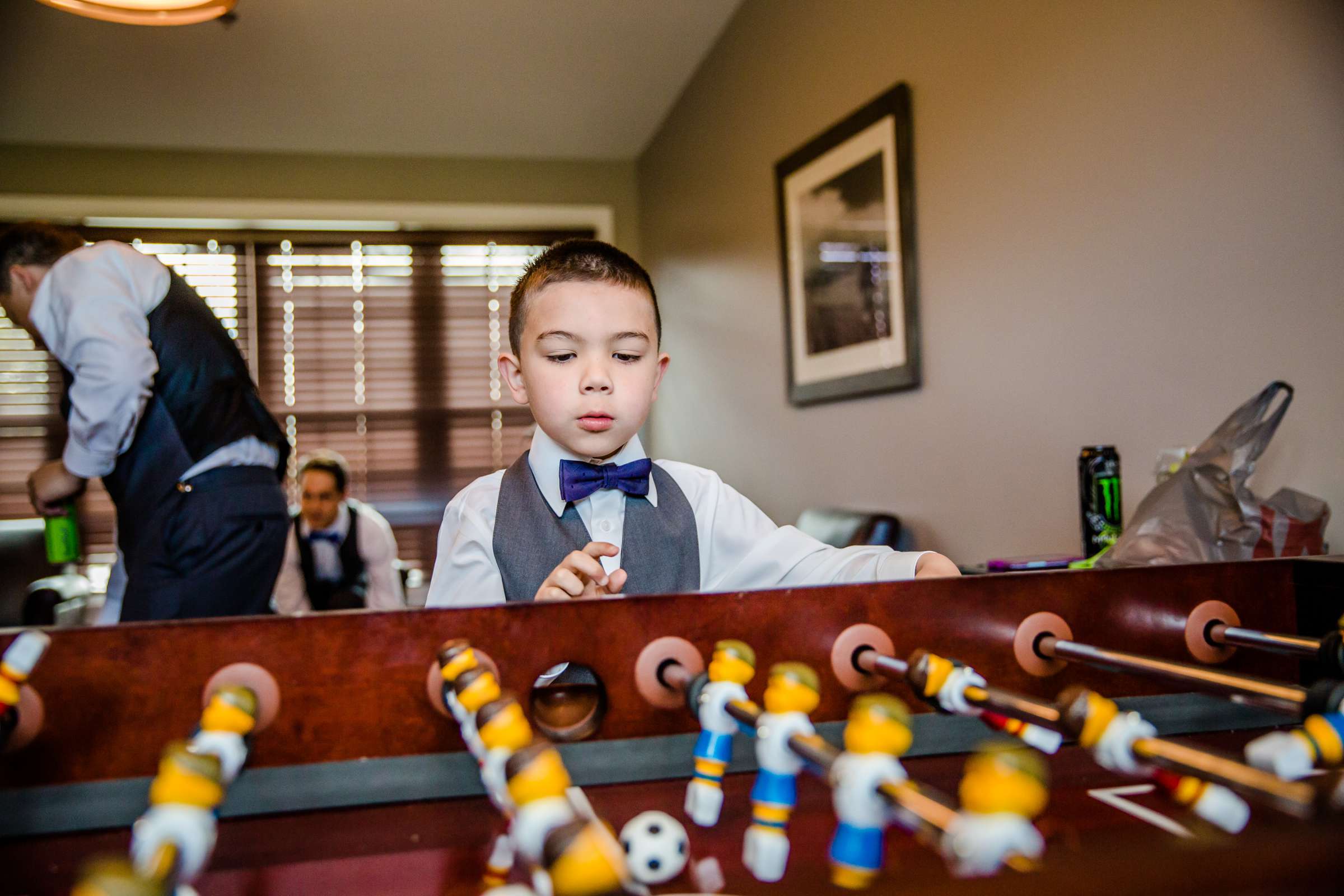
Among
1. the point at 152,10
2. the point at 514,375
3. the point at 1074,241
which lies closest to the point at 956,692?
the point at 514,375

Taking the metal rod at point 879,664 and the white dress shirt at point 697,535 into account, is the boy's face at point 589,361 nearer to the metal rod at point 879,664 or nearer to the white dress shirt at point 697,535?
the white dress shirt at point 697,535

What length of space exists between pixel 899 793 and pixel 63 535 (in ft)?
6.48

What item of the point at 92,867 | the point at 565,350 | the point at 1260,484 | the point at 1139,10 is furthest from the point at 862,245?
the point at 92,867

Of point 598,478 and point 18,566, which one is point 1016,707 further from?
point 18,566

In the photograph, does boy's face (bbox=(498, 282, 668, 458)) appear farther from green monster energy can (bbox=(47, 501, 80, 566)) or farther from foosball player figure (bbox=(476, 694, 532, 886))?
green monster energy can (bbox=(47, 501, 80, 566))

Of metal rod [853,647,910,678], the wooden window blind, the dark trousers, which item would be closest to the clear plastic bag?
metal rod [853,647,910,678]

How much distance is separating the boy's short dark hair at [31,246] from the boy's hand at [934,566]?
1660 millimetres

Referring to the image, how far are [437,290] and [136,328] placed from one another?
3408 millimetres

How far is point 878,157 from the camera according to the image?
8.43ft

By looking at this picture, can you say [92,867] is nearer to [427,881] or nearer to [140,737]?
[427,881]

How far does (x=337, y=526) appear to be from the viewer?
12.4ft

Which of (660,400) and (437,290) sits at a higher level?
(437,290)

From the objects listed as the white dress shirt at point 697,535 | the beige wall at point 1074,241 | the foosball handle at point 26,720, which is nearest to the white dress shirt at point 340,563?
the beige wall at point 1074,241

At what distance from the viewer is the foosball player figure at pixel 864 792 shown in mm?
459
